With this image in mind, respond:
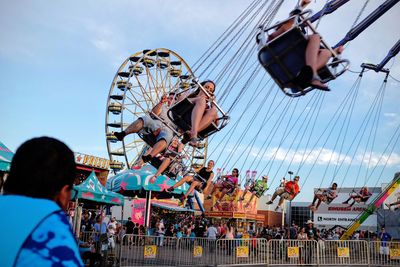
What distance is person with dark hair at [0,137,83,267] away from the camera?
1215 mm

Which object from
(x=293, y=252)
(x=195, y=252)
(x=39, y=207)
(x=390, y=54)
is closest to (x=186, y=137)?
(x=195, y=252)

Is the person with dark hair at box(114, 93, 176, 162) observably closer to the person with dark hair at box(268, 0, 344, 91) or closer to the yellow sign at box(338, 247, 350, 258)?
the person with dark hair at box(268, 0, 344, 91)

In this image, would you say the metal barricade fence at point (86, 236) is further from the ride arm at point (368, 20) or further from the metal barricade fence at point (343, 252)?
the ride arm at point (368, 20)

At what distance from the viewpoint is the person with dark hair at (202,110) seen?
6957 millimetres

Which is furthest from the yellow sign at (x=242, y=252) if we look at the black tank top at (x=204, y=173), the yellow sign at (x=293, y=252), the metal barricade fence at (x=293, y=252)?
the black tank top at (x=204, y=173)

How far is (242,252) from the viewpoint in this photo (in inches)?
462

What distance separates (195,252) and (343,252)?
493 cm

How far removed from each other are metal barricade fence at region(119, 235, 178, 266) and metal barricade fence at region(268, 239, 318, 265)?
325 centimetres

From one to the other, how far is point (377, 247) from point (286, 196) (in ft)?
10.9

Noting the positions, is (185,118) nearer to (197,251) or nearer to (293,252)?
(197,251)

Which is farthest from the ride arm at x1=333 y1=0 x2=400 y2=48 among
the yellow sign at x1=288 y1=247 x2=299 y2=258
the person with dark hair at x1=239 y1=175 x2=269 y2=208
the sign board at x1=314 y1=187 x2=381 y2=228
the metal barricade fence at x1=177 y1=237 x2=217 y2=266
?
the sign board at x1=314 y1=187 x2=381 y2=228

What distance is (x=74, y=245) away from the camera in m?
1.27

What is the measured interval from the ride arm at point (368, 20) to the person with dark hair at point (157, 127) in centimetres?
852

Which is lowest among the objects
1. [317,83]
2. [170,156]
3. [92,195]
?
[92,195]
